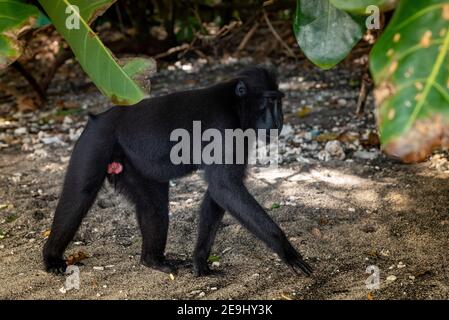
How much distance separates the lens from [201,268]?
3.32 meters

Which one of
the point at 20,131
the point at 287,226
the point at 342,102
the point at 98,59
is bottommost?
the point at 20,131

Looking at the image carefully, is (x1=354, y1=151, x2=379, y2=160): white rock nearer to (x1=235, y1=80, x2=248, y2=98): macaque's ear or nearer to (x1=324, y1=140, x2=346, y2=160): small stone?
(x1=324, y1=140, x2=346, y2=160): small stone

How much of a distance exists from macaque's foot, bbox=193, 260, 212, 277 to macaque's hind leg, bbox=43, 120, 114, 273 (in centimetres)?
62

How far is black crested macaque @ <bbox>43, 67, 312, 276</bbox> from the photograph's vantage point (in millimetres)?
3191

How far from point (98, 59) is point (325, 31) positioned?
2.44ft

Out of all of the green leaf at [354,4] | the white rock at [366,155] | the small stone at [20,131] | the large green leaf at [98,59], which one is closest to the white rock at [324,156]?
the white rock at [366,155]

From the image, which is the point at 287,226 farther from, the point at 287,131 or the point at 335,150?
the point at 287,131

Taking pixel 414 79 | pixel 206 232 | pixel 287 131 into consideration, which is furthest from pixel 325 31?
pixel 287 131

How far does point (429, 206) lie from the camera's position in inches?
149

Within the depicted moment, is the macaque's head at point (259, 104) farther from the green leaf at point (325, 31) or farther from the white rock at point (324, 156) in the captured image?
the white rock at point (324, 156)

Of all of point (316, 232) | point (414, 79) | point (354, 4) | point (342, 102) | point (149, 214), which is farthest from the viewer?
point (342, 102)

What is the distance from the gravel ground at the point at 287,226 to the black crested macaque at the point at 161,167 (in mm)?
173

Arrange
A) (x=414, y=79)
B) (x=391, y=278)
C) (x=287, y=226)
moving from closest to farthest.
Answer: (x=414, y=79), (x=391, y=278), (x=287, y=226)

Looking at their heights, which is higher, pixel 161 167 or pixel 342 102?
pixel 161 167
